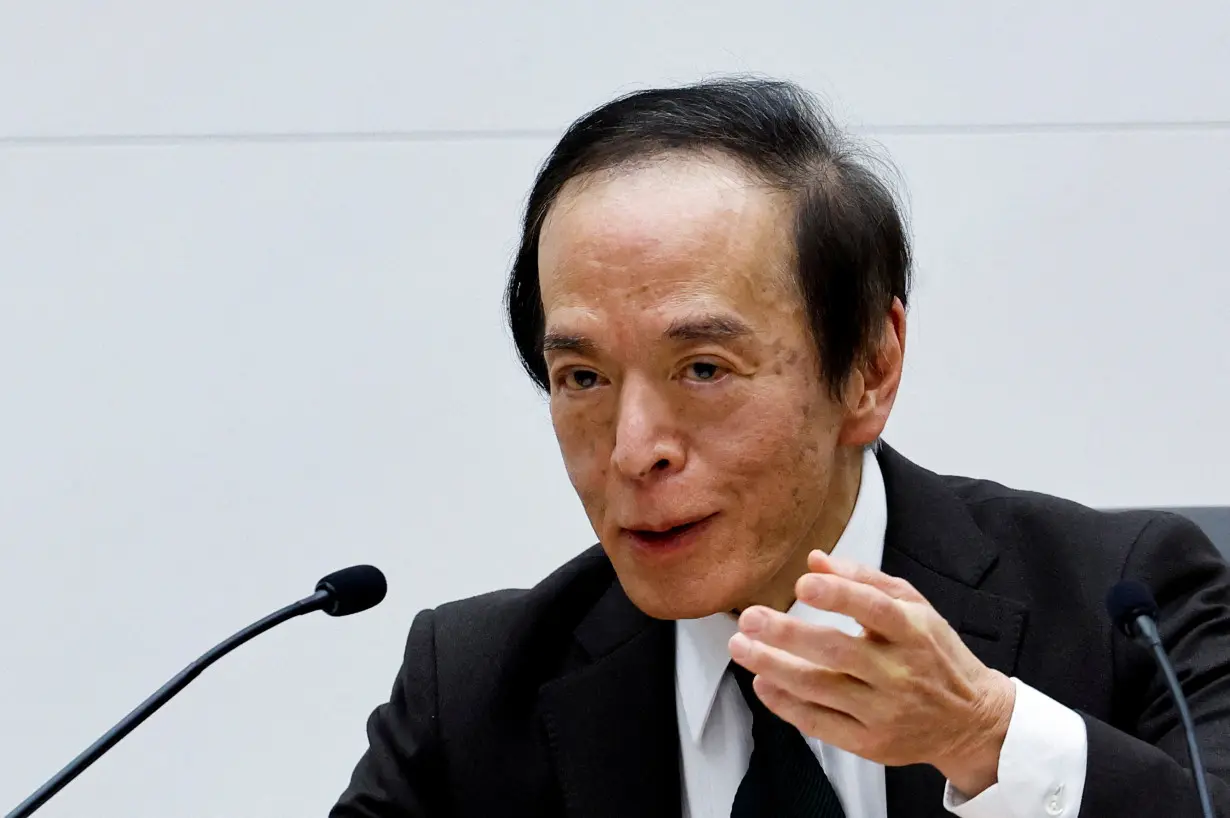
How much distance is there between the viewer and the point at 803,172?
59.5 inches

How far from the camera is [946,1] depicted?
7.68ft

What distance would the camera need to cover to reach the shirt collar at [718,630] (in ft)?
5.24

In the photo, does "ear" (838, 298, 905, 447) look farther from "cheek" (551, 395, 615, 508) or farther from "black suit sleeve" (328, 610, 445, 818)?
"black suit sleeve" (328, 610, 445, 818)

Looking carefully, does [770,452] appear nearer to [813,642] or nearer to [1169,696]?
[813,642]

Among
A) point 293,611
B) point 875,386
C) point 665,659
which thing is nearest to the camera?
point 293,611

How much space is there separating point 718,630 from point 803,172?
0.52m

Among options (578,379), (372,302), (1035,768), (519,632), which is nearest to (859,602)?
(1035,768)

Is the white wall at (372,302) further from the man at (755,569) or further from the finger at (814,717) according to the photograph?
the finger at (814,717)

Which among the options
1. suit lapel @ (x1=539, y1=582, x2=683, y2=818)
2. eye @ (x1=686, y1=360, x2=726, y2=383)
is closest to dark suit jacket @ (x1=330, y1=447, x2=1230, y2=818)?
suit lapel @ (x1=539, y1=582, x2=683, y2=818)

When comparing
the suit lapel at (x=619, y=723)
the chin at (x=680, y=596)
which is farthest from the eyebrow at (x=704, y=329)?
the suit lapel at (x=619, y=723)

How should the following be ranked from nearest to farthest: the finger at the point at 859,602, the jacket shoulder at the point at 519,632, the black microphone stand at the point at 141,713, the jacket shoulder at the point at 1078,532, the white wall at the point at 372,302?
1. the finger at the point at 859,602
2. the black microphone stand at the point at 141,713
3. the jacket shoulder at the point at 1078,532
4. the jacket shoulder at the point at 519,632
5. the white wall at the point at 372,302

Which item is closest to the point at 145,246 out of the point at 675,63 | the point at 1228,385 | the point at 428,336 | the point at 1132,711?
the point at 428,336

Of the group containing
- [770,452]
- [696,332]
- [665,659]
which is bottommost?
[665,659]

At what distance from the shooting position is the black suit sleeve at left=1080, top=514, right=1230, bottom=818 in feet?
4.01
